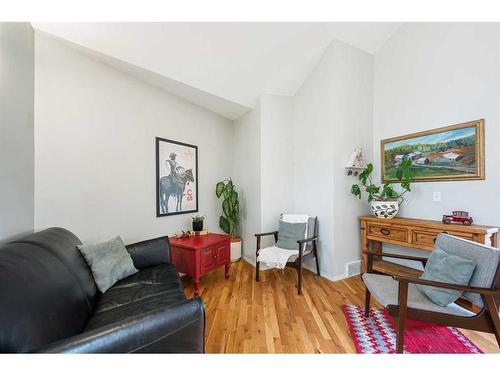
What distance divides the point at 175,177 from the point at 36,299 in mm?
1969

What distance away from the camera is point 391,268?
2557 mm

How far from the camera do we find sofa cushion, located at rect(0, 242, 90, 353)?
77cm

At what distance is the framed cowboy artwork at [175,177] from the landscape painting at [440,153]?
107 inches

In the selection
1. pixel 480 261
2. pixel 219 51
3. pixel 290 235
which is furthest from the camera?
pixel 290 235

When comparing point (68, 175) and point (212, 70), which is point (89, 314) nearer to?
point (68, 175)

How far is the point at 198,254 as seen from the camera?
2.22 meters

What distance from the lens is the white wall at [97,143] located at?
1761mm

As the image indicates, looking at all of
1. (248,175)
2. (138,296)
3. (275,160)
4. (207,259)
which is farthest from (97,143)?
(275,160)

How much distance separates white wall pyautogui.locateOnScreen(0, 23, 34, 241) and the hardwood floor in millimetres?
1634

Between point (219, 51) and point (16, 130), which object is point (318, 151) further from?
point (16, 130)

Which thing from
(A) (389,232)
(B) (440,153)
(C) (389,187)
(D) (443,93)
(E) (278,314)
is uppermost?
(D) (443,93)

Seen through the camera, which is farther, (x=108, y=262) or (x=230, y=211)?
(x=230, y=211)

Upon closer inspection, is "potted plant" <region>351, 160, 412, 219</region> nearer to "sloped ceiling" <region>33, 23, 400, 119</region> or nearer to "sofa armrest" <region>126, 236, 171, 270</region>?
"sloped ceiling" <region>33, 23, 400, 119</region>
